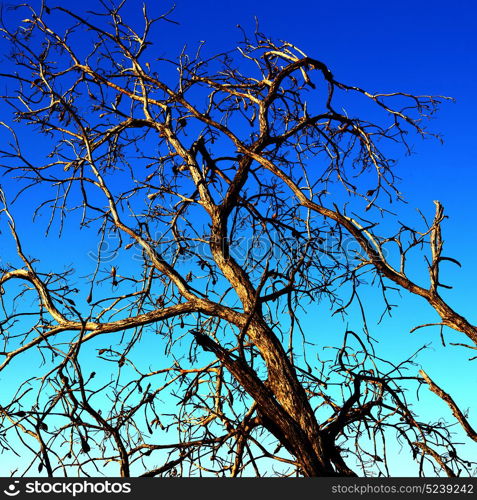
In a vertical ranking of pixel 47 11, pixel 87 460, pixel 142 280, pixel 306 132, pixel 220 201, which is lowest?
pixel 87 460

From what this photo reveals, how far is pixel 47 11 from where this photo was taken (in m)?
5.29

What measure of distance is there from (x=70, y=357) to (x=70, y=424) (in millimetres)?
470

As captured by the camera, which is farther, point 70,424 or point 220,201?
point 220,201

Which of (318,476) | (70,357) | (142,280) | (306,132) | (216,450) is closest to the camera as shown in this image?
(318,476)

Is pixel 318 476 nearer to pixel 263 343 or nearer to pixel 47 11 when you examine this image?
pixel 263 343

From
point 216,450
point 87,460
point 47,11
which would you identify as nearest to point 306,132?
point 47,11

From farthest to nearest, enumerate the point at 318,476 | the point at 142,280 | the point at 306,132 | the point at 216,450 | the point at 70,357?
1. the point at 306,132
2. the point at 142,280
3. the point at 216,450
4. the point at 70,357
5. the point at 318,476

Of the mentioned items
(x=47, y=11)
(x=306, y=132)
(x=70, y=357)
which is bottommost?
(x=70, y=357)

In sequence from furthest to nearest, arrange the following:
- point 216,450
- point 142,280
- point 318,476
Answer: point 142,280
point 216,450
point 318,476

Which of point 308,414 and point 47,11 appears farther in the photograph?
point 47,11

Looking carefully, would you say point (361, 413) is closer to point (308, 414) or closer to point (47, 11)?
point (308, 414)

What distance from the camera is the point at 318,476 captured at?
3.76 meters
